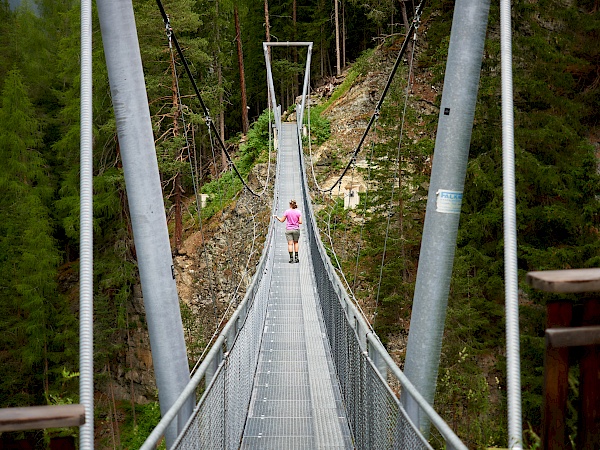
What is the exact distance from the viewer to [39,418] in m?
1.42

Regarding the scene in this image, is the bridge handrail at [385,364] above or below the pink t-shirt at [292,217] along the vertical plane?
above

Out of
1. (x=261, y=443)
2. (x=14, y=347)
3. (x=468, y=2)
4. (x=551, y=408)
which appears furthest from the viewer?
(x=14, y=347)

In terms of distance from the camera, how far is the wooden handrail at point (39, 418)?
142 centimetres

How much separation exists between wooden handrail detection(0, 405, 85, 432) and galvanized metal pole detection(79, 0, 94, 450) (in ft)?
1.58

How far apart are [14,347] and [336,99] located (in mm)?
14602

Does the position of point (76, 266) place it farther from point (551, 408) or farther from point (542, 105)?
point (551, 408)

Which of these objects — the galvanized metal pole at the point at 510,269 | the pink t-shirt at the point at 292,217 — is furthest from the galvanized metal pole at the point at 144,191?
the pink t-shirt at the point at 292,217

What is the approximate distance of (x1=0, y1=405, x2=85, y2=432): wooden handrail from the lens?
1419 millimetres

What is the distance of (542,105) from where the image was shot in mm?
11953

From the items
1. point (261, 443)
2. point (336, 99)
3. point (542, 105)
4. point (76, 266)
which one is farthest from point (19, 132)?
point (261, 443)

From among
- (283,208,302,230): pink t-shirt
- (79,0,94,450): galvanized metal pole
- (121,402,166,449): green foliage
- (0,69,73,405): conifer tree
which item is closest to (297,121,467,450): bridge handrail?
(79,0,94,450): galvanized metal pole

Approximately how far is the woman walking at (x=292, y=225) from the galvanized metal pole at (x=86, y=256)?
7327 mm

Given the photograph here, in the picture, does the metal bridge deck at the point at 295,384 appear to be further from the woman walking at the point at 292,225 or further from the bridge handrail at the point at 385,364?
the woman walking at the point at 292,225

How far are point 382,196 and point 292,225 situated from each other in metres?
3.88
